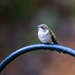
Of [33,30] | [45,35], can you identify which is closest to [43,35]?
[45,35]

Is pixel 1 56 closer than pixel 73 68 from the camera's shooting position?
No

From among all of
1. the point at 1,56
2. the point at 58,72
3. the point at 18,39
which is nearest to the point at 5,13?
the point at 18,39

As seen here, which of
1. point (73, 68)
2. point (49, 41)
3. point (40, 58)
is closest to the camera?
point (49, 41)

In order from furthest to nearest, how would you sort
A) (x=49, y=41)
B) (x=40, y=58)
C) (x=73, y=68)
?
(x=40, y=58) → (x=73, y=68) → (x=49, y=41)

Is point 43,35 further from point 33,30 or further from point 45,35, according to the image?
point 33,30

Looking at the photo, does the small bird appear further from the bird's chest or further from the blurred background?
the blurred background

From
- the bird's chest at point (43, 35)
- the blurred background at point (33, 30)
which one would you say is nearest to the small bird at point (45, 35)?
the bird's chest at point (43, 35)

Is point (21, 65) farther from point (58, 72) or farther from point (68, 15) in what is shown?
point (68, 15)

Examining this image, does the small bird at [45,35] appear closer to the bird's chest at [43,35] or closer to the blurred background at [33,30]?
the bird's chest at [43,35]

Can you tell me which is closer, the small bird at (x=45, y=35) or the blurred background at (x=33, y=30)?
the small bird at (x=45, y=35)
